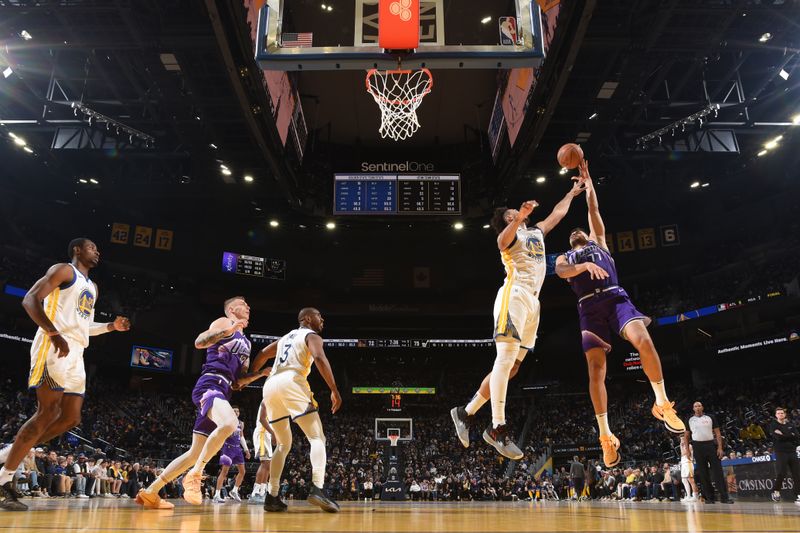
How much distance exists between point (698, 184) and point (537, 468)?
1290cm

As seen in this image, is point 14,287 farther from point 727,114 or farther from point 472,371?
point 727,114

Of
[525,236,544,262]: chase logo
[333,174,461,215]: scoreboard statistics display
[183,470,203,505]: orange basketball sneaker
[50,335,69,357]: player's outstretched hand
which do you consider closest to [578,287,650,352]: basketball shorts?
[525,236,544,262]: chase logo

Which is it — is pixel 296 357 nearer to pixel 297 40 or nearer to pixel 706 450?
pixel 297 40

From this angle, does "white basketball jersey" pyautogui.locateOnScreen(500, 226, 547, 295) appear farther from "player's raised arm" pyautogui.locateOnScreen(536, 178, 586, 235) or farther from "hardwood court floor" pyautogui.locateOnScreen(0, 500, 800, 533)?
"hardwood court floor" pyautogui.locateOnScreen(0, 500, 800, 533)

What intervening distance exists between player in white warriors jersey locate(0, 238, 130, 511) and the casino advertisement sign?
12.6 m

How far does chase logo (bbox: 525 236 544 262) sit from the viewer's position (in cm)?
548

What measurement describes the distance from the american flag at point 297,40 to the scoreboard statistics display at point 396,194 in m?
9.42

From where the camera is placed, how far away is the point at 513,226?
17.0 ft

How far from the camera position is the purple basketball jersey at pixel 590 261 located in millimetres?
5363

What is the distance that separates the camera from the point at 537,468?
2477cm

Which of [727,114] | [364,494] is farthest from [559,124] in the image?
[364,494]

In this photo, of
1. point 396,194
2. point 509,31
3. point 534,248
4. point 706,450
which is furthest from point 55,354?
point 396,194

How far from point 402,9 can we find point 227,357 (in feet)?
13.1

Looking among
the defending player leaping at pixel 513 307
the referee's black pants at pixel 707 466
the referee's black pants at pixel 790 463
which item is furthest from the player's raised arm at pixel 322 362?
the referee's black pants at pixel 790 463
